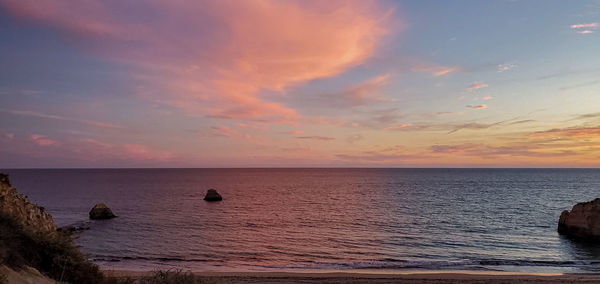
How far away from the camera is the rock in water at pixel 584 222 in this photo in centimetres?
3547

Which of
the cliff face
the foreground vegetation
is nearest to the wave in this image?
the cliff face

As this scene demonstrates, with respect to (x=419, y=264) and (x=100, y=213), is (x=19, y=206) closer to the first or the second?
(x=419, y=264)

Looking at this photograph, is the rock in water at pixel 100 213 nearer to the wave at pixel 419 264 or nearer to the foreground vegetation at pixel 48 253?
the wave at pixel 419 264

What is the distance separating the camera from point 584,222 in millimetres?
36656

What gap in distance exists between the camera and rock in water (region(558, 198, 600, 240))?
3547 centimetres

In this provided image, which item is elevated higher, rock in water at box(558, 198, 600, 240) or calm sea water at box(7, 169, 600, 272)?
rock in water at box(558, 198, 600, 240)

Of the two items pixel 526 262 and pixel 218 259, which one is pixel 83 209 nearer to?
pixel 218 259

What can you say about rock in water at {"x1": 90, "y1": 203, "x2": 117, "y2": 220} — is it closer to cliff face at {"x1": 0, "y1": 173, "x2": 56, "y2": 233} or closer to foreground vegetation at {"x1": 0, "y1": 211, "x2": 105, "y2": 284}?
cliff face at {"x1": 0, "y1": 173, "x2": 56, "y2": 233}

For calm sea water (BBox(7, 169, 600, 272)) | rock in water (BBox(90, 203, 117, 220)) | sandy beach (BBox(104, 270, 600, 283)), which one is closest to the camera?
sandy beach (BBox(104, 270, 600, 283))

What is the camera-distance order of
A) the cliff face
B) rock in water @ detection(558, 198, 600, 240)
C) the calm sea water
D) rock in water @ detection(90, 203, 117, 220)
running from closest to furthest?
the cliff face, the calm sea water, rock in water @ detection(558, 198, 600, 240), rock in water @ detection(90, 203, 117, 220)

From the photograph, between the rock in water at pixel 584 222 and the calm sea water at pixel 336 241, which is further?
the rock in water at pixel 584 222

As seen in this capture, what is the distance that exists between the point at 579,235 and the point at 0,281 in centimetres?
4767

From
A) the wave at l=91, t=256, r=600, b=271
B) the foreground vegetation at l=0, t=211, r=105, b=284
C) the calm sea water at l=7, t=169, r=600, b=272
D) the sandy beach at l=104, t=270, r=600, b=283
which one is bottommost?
the calm sea water at l=7, t=169, r=600, b=272

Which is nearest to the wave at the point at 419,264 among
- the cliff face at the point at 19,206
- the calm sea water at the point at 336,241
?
the calm sea water at the point at 336,241
